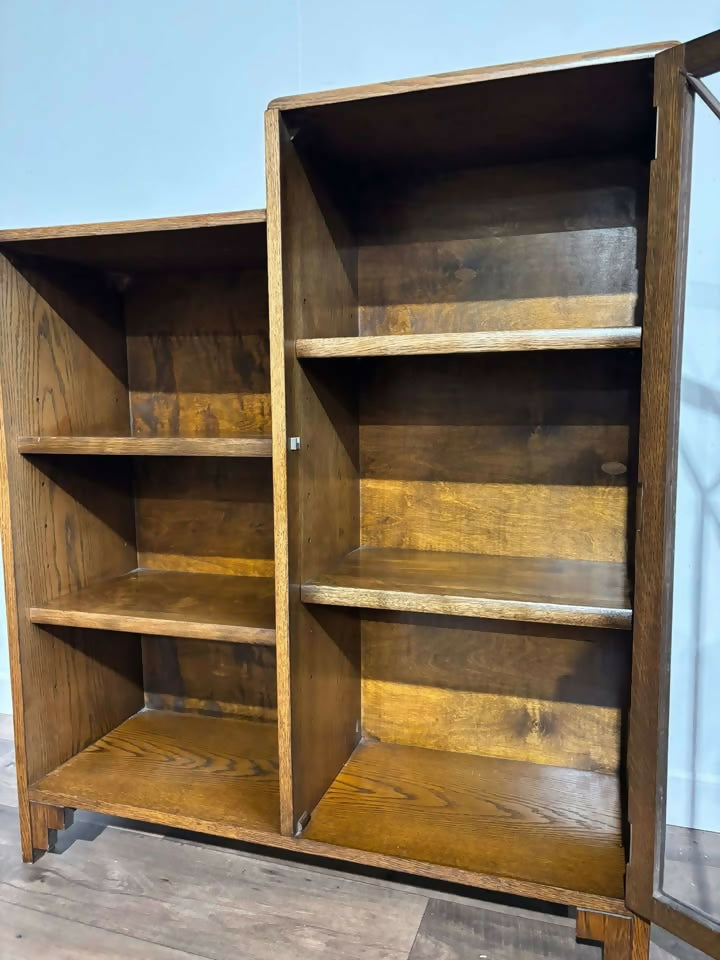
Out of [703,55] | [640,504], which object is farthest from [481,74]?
[640,504]

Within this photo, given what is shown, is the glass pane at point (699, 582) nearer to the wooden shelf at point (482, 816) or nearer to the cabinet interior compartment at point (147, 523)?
the wooden shelf at point (482, 816)

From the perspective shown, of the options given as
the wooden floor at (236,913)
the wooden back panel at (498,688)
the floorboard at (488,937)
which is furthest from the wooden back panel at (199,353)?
the floorboard at (488,937)

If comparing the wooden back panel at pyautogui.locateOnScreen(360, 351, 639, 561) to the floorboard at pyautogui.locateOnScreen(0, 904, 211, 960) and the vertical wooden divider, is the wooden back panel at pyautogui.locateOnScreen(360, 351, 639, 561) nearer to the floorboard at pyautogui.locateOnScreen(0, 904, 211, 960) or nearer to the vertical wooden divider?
the vertical wooden divider

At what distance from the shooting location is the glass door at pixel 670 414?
3.15 ft

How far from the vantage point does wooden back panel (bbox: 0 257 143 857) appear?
1.43m

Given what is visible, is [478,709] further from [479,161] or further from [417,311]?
[479,161]

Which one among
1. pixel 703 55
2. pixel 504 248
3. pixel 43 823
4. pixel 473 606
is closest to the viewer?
pixel 703 55

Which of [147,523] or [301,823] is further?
[147,523]

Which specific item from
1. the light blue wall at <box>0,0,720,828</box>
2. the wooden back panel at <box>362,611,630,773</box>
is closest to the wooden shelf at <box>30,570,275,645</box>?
the wooden back panel at <box>362,611,630,773</box>

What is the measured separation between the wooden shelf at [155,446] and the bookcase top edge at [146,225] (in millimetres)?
395

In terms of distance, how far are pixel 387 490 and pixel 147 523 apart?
0.69 m

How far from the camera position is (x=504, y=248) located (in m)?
1.40

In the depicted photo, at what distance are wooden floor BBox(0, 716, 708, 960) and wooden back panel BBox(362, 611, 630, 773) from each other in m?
0.31

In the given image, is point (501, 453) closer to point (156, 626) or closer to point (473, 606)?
point (473, 606)
